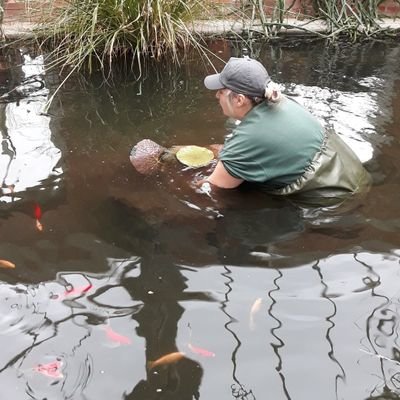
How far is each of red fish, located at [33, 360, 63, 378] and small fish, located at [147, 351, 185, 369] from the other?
0.36 metres

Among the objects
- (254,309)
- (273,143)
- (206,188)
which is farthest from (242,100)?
(254,309)

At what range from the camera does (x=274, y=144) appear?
3.29 m

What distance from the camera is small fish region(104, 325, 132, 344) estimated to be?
8.25 ft

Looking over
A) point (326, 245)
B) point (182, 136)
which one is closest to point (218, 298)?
point (326, 245)

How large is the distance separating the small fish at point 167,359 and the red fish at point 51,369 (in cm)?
36

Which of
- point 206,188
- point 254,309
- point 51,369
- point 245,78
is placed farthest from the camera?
point 206,188

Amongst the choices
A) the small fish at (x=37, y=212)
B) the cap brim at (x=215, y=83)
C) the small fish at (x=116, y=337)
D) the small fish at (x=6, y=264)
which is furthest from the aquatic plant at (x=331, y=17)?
the small fish at (x=116, y=337)

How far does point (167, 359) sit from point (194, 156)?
177 cm

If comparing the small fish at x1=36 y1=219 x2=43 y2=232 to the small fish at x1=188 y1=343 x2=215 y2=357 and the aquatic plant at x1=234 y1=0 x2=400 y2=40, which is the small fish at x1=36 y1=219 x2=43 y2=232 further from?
the aquatic plant at x1=234 y1=0 x2=400 y2=40

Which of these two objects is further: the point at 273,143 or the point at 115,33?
the point at 115,33

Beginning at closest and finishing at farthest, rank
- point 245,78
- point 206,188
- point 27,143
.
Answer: point 245,78, point 206,188, point 27,143

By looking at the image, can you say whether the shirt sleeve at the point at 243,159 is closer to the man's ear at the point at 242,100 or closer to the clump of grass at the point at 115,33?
the man's ear at the point at 242,100

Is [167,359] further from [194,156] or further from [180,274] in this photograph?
[194,156]

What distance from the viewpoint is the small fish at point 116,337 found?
2514 millimetres
